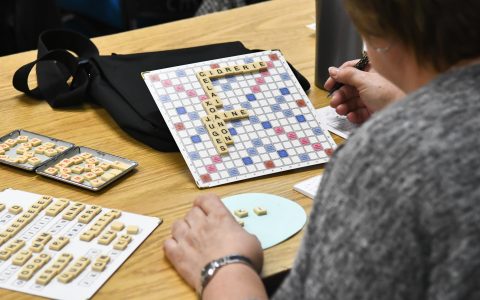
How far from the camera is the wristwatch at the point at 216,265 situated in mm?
1024

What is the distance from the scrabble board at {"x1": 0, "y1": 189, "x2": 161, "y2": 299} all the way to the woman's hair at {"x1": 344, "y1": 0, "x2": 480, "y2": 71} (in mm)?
491

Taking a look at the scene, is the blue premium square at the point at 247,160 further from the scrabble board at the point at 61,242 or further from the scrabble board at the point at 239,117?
the scrabble board at the point at 61,242

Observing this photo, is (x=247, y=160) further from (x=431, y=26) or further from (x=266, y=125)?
(x=431, y=26)

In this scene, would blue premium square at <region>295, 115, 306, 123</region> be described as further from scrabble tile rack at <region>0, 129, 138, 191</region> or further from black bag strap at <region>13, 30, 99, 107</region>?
black bag strap at <region>13, 30, 99, 107</region>

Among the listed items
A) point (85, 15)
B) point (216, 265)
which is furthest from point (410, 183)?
point (85, 15)

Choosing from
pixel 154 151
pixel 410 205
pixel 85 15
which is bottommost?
pixel 85 15

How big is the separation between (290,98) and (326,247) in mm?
742

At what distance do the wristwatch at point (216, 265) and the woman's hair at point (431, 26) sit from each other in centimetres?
36

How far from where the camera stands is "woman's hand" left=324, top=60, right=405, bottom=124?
144 cm

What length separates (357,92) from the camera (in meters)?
1.50

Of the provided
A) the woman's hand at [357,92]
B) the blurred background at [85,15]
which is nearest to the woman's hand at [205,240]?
the woman's hand at [357,92]

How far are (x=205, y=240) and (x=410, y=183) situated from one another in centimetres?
45

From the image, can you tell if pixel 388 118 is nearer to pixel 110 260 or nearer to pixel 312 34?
pixel 110 260

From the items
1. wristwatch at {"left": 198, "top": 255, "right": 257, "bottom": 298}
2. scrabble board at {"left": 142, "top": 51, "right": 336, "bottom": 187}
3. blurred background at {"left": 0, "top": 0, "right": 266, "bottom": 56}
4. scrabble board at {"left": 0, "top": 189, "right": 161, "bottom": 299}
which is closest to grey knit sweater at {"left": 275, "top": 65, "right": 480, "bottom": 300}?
wristwatch at {"left": 198, "top": 255, "right": 257, "bottom": 298}
